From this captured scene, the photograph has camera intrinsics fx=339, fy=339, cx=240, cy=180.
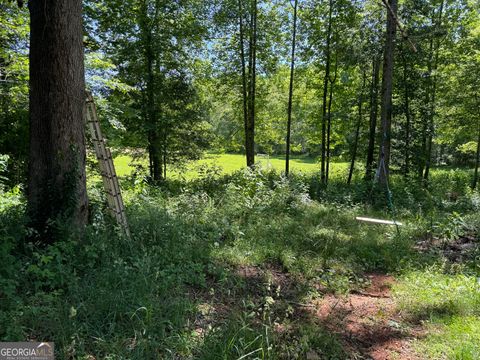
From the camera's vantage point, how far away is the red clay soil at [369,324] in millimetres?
2850

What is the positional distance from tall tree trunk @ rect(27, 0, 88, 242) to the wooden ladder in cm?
52

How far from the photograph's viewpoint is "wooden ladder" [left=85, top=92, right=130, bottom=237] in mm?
4238

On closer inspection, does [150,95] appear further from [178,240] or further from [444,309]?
[444,309]

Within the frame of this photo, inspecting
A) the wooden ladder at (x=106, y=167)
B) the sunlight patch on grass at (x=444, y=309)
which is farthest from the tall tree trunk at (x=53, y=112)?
the sunlight patch on grass at (x=444, y=309)

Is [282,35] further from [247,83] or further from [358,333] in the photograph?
[358,333]

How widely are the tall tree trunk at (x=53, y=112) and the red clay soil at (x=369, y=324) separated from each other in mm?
2921

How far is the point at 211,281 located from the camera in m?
3.71

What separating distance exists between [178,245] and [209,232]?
800 millimetres

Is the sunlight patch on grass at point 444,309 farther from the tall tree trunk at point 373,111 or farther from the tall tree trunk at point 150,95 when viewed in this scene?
→ the tall tree trunk at point 373,111

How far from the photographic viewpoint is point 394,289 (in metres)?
3.98

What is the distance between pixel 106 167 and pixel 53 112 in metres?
1.01

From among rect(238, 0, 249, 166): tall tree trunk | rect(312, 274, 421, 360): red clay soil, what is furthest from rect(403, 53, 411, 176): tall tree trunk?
rect(312, 274, 421, 360): red clay soil

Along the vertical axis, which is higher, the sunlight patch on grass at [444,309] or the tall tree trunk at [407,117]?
the tall tree trunk at [407,117]

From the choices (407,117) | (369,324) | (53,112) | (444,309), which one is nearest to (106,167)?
(53,112)
